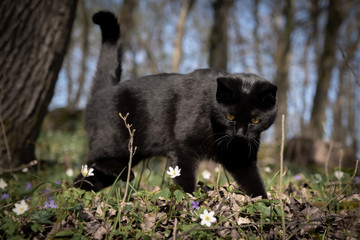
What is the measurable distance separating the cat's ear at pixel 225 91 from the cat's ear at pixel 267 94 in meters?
0.23

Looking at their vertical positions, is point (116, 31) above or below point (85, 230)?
above

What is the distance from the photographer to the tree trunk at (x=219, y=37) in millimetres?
6793

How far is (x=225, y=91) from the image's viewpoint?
8.27ft

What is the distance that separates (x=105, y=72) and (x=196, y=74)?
112 cm

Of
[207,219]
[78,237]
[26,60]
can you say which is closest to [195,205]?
[207,219]

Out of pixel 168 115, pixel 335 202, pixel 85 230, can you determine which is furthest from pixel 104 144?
pixel 335 202

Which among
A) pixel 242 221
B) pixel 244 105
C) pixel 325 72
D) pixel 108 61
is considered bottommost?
pixel 242 221

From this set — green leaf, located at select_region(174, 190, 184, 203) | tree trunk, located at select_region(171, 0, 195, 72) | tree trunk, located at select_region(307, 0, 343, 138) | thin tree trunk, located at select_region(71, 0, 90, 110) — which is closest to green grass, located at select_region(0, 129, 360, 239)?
green leaf, located at select_region(174, 190, 184, 203)

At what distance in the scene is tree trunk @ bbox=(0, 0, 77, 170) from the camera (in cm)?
357

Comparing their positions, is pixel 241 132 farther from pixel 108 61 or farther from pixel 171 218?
pixel 108 61

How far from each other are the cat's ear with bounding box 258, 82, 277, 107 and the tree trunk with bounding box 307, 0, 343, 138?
682cm

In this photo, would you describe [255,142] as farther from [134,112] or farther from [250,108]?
[134,112]

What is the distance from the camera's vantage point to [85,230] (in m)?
1.89

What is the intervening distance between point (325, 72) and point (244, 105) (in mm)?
7421
